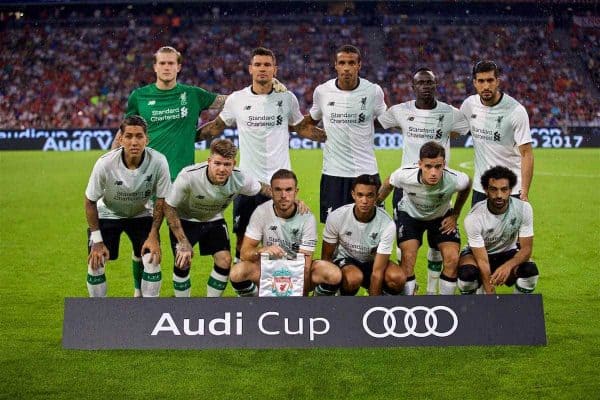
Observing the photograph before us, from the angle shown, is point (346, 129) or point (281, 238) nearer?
point (281, 238)

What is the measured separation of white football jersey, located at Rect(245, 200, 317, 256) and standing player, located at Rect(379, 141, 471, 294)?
2.35 feet

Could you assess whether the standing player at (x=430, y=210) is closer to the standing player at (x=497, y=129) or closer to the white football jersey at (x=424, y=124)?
the white football jersey at (x=424, y=124)

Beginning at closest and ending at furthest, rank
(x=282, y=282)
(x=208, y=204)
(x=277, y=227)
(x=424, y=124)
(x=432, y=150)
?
(x=282, y=282)
(x=432, y=150)
(x=277, y=227)
(x=208, y=204)
(x=424, y=124)

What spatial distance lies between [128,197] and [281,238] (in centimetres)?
119

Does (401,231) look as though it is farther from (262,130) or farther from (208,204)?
(208,204)

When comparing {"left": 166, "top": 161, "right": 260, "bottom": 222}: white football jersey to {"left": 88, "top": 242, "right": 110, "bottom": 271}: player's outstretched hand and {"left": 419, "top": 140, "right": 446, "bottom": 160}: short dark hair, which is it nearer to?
{"left": 88, "top": 242, "right": 110, "bottom": 271}: player's outstretched hand

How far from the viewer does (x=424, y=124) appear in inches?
283

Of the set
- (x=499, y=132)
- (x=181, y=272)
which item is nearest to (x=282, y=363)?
(x=181, y=272)

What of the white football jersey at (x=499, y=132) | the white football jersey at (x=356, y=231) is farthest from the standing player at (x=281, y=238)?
the white football jersey at (x=499, y=132)

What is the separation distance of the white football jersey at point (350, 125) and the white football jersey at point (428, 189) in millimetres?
562

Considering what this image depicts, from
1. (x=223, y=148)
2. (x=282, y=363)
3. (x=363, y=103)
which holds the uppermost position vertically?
(x=363, y=103)

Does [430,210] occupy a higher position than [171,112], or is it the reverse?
[171,112]

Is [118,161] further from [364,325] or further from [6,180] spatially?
[6,180]

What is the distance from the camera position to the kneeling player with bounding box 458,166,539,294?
6.52 m
